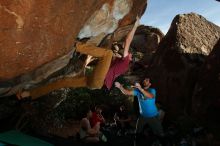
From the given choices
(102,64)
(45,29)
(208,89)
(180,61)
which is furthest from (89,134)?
(180,61)

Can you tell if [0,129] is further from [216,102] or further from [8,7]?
[216,102]

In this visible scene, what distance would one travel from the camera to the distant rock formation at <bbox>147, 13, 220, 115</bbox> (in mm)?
12500

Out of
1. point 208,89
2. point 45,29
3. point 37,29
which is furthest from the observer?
point 208,89

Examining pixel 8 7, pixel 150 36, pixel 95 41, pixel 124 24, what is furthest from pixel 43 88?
pixel 150 36

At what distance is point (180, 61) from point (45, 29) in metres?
8.14

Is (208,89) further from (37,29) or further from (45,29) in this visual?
(37,29)

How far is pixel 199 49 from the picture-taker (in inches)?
542

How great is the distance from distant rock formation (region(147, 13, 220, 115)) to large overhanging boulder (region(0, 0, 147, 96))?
224 inches

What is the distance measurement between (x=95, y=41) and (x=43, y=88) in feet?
6.03

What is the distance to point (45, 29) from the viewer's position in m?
5.73

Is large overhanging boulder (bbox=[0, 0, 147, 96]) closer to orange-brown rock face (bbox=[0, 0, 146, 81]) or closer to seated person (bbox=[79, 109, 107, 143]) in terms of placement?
orange-brown rock face (bbox=[0, 0, 146, 81])

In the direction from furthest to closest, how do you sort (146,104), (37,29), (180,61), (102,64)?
(180,61)
(146,104)
(102,64)
(37,29)

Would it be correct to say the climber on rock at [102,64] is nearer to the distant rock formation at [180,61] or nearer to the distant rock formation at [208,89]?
the distant rock formation at [208,89]

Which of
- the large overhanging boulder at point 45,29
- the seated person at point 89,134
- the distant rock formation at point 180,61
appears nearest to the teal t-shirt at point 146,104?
the seated person at point 89,134
